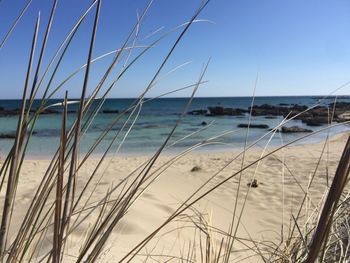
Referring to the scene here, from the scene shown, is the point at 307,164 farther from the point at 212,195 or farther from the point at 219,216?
the point at 219,216

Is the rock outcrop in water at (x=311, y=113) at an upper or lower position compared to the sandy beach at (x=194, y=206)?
upper

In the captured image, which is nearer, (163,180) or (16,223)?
(16,223)

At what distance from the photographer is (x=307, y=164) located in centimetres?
825

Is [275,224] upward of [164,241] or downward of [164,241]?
downward

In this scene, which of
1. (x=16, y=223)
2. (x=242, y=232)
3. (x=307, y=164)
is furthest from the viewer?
(x=307, y=164)

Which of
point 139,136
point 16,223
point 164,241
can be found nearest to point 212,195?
point 164,241

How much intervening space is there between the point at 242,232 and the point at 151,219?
3.28 feet

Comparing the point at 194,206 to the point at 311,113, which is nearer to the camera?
the point at 311,113

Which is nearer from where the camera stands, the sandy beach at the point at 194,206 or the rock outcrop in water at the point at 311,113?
the rock outcrop in water at the point at 311,113

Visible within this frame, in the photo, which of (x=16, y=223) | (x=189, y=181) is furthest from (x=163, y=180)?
(x=16, y=223)

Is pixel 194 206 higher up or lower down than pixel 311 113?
lower down

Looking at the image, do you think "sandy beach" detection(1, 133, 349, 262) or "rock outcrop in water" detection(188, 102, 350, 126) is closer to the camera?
"rock outcrop in water" detection(188, 102, 350, 126)

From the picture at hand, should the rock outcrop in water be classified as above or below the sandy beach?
above

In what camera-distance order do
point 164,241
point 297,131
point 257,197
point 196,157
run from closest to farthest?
point 164,241
point 257,197
point 196,157
point 297,131
